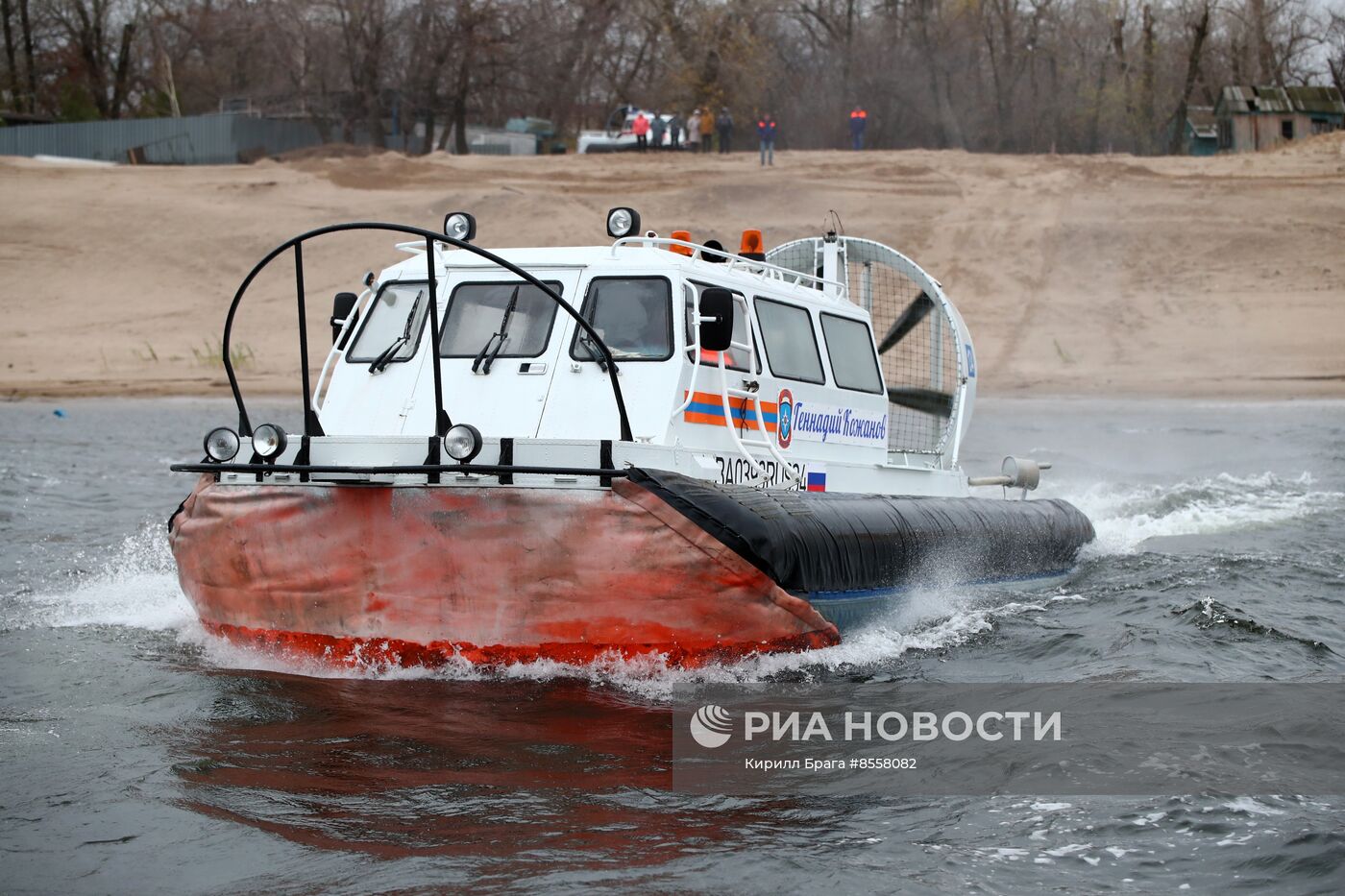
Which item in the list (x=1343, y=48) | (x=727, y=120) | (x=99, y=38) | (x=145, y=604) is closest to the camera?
(x=145, y=604)

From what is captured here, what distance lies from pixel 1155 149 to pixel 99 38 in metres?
34.8

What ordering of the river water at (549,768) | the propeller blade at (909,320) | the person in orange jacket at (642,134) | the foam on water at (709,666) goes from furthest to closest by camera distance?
the person in orange jacket at (642,134) → the propeller blade at (909,320) → the foam on water at (709,666) → the river water at (549,768)

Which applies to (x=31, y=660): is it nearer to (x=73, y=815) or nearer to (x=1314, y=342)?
(x=73, y=815)

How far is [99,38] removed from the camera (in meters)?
51.9

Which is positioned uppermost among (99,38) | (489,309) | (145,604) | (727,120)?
(99,38)

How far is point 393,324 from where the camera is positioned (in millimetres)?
8266

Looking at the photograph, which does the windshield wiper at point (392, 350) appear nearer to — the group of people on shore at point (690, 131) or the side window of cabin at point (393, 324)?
the side window of cabin at point (393, 324)

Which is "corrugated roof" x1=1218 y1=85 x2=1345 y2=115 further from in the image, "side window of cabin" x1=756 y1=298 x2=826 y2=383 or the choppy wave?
"side window of cabin" x1=756 y1=298 x2=826 y2=383

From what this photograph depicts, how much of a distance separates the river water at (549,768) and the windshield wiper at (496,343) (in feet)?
5.36

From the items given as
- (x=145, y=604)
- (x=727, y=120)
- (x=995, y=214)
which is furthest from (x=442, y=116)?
(x=145, y=604)

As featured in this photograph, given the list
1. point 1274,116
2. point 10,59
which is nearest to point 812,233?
point 1274,116

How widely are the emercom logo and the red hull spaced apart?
0.36 m

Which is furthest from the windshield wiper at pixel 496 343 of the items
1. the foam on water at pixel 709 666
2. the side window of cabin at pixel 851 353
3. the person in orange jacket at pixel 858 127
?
the person in orange jacket at pixel 858 127

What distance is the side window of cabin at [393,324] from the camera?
8.08 m
